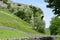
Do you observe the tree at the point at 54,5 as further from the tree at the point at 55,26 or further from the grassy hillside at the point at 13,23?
the tree at the point at 55,26

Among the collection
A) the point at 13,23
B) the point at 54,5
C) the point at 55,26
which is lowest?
the point at 55,26

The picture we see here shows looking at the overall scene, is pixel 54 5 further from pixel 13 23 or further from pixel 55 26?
pixel 55 26

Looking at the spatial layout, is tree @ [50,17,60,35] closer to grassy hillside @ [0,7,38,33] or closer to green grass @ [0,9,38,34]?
green grass @ [0,9,38,34]

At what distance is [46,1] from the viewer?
43.0m

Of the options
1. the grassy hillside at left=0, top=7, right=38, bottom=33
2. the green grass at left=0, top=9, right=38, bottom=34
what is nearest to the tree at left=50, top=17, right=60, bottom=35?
the green grass at left=0, top=9, right=38, bottom=34

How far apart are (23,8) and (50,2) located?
10708 centimetres

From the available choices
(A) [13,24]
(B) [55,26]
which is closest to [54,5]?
(A) [13,24]

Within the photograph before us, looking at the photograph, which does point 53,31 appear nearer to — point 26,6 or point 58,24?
point 58,24

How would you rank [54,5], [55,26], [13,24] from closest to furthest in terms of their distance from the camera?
1. [54,5]
2. [13,24]
3. [55,26]

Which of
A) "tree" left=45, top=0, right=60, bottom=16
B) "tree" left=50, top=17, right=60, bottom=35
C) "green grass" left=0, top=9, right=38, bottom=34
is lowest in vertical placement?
"tree" left=50, top=17, right=60, bottom=35

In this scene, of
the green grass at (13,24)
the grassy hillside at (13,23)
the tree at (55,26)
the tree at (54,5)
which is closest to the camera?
the tree at (54,5)

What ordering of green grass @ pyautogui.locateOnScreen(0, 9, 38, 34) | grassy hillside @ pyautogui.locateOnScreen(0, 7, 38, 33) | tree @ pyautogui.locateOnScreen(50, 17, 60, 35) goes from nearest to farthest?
green grass @ pyautogui.locateOnScreen(0, 9, 38, 34) → grassy hillside @ pyautogui.locateOnScreen(0, 7, 38, 33) → tree @ pyautogui.locateOnScreen(50, 17, 60, 35)

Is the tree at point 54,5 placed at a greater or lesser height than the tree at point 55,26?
greater

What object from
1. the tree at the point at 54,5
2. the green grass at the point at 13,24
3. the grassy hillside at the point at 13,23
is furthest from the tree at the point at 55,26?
the tree at the point at 54,5
